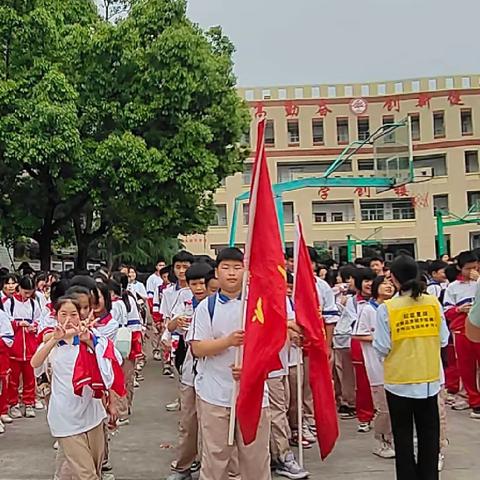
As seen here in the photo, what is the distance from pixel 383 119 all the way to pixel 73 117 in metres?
25.7

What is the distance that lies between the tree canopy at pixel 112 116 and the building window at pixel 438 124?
23.7 metres

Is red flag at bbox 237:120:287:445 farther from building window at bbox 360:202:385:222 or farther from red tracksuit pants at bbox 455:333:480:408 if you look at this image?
building window at bbox 360:202:385:222

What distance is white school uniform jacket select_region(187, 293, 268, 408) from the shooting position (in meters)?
4.21

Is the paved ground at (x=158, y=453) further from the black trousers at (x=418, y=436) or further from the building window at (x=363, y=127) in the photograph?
the building window at (x=363, y=127)

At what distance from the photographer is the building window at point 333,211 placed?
1495 inches

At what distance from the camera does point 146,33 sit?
14938 millimetres

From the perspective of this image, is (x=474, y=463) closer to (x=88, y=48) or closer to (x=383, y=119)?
(x=88, y=48)

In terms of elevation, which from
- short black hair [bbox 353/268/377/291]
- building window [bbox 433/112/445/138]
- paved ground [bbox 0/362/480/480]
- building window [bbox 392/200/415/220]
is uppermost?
building window [bbox 433/112/445/138]

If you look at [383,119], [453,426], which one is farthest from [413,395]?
[383,119]

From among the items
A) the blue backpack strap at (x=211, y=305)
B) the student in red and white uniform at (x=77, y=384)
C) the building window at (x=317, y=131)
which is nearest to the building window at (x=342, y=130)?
the building window at (x=317, y=131)

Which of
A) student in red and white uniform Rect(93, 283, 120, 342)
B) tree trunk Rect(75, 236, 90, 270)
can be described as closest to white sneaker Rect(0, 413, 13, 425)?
student in red and white uniform Rect(93, 283, 120, 342)

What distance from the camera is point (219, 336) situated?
4.23 meters

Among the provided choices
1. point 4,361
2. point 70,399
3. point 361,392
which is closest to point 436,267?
point 361,392

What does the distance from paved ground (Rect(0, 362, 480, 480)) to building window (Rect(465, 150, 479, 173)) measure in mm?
31235
